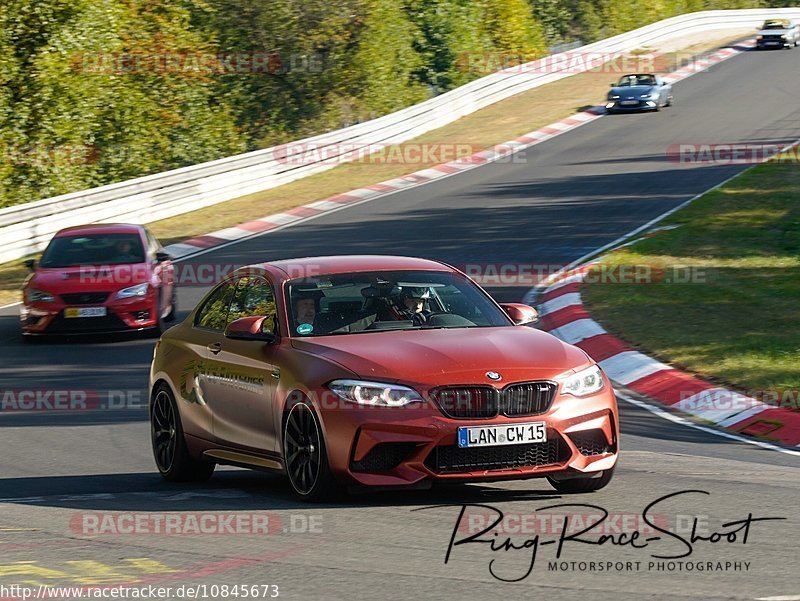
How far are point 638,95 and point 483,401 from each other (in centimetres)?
3629

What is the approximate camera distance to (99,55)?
1510 inches

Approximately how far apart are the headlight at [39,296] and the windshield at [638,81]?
28.6m

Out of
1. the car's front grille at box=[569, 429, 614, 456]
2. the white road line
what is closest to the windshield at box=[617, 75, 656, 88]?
the white road line

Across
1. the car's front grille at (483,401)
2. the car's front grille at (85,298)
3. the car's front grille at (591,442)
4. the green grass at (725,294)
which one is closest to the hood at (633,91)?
the green grass at (725,294)

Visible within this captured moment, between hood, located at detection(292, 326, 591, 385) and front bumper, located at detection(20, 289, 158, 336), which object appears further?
front bumper, located at detection(20, 289, 158, 336)

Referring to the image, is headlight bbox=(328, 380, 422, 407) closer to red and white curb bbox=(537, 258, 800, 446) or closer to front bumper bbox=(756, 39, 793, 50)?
red and white curb bbox=(537, 258, 800, 446)

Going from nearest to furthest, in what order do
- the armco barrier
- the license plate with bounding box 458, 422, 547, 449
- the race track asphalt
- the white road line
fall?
the race track asphalt → the license plate with bounding box 458, 422, 547, 449 → the white road line → the armco barrier

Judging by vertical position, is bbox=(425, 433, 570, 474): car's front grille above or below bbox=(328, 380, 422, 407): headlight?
below

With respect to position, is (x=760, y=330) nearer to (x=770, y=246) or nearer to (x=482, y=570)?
(x=770, y=246)

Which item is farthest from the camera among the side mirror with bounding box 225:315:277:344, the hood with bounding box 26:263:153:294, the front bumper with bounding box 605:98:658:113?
the front bumper with bounding box 605:98:658:113

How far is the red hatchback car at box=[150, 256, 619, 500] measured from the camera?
25.3 ft

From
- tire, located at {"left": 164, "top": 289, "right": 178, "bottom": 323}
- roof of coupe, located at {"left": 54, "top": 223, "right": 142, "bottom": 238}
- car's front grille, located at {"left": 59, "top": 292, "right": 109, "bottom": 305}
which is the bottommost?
tire, located at {"left": 164, "top": 289, "right": 178, "bottom": 323}

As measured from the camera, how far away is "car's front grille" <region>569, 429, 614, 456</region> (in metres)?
7.95

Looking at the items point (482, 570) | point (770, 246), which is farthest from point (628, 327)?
point (482, 570)
